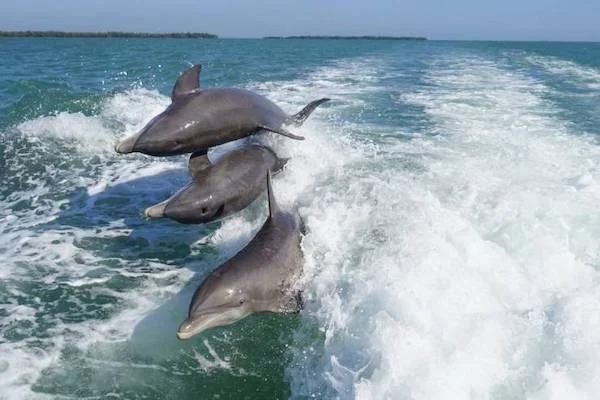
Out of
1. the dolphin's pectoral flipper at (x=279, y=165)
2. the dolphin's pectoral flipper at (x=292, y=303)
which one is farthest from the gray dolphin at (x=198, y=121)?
Answer: the dolphin's pectoral flipper at (x=292, y=303)

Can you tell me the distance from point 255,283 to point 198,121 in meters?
3.19

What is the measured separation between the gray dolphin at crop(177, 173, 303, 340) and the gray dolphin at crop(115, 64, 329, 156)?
1830 millimetres

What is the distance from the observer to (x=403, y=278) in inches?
238

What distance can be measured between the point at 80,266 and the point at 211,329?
2.48 metres

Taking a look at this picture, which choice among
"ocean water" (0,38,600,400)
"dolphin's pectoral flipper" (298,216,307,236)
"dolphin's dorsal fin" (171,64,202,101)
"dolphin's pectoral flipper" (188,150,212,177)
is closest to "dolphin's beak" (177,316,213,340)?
"ocean water" (0,38,600,400)

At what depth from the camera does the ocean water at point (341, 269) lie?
197 inches

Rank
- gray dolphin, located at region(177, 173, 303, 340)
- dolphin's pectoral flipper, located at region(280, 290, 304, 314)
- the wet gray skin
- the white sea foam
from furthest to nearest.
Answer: the wet gray skin, dolphin's pectoral flipper, located at region(280, 290, 304, 314), gray dolphin, located at region(177, 173, 303, 340), the white sea foam

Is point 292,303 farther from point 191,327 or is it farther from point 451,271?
point 451,271

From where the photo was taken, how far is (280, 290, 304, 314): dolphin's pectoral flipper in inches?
245

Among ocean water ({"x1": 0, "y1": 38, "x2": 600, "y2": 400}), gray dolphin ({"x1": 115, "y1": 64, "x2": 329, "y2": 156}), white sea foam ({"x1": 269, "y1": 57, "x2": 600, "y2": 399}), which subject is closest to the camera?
white sea foam ({"x1": 269, "y1": 57, "x2": 600, "y2": 399})

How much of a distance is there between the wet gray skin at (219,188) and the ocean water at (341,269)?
0.49 metres

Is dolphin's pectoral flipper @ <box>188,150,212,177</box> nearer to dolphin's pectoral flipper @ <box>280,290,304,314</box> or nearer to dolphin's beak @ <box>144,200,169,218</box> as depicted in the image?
dolphin's beak @ <box>144,200,169,218</box>

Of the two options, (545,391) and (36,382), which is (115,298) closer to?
(36,382)

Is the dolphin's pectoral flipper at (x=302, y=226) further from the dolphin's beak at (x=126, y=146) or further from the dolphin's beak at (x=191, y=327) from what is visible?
the dolphin's beak at (x=126, y=146)
